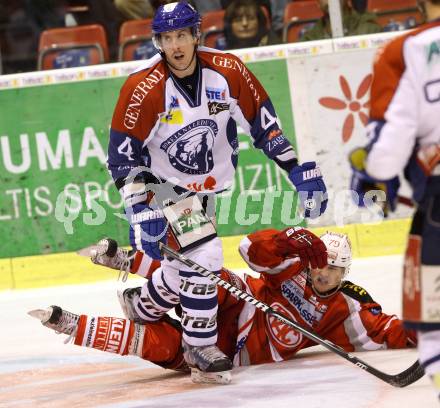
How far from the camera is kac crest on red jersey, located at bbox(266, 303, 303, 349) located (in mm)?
4289

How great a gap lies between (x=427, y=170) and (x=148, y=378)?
2.00 meters

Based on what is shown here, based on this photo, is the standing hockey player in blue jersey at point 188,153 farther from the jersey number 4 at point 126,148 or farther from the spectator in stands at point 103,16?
the spectator in stands at point 103,16

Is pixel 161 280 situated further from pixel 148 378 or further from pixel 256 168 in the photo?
pixel 256 168

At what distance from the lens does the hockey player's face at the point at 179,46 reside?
413cm

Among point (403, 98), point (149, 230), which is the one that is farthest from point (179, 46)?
point (403, 98)

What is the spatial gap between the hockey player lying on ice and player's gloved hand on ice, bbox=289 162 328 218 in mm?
149

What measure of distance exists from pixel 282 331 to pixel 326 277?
0.86 feet

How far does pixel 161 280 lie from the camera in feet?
14.5

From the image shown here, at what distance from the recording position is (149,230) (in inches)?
161

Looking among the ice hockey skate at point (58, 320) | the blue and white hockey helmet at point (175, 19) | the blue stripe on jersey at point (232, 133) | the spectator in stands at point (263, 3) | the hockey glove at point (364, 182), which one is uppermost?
the spectator in stands at point (263, 3)

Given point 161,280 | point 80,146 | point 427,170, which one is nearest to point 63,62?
point 80,146

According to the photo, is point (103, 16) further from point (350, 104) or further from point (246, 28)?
point (350, 104)

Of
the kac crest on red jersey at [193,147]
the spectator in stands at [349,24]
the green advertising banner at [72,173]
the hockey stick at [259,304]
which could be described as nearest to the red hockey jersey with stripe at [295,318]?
the hockey stick at [259,304]

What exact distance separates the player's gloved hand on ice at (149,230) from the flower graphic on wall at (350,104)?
107 inches
